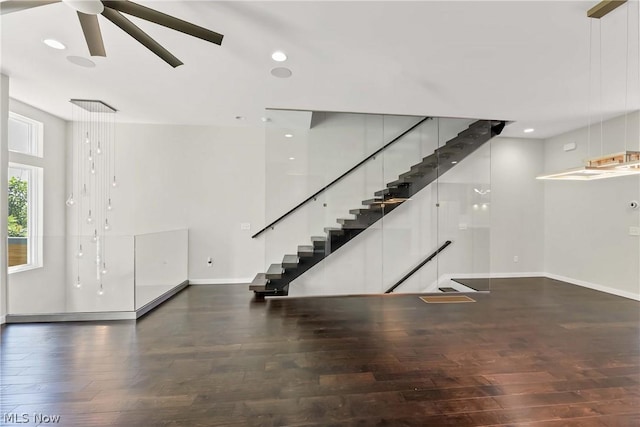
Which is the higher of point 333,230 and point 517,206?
point 517,206

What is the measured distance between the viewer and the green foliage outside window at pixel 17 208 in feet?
13.9

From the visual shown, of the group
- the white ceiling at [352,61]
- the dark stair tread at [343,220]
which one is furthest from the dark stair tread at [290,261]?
the white ceiling at [352,61]

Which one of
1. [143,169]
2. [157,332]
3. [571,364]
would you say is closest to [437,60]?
[571,364]

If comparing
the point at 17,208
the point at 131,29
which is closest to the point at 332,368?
the point at 131,29

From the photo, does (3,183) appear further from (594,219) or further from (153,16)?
(594,219)

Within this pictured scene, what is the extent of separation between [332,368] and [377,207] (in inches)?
112

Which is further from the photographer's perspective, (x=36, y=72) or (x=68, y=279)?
(x=68, y=279)

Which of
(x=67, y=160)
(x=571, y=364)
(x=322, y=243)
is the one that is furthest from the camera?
(x=67, y=160)

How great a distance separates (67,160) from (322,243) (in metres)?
4.93

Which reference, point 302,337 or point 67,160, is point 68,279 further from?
point 302,337

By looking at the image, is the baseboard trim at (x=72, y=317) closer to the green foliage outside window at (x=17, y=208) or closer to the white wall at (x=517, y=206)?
the green foliage outside window at (x=17, y=208)

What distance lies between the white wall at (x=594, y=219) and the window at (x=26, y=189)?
8.17 meters

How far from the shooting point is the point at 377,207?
4758mm

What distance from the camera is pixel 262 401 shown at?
2049 millimetres
